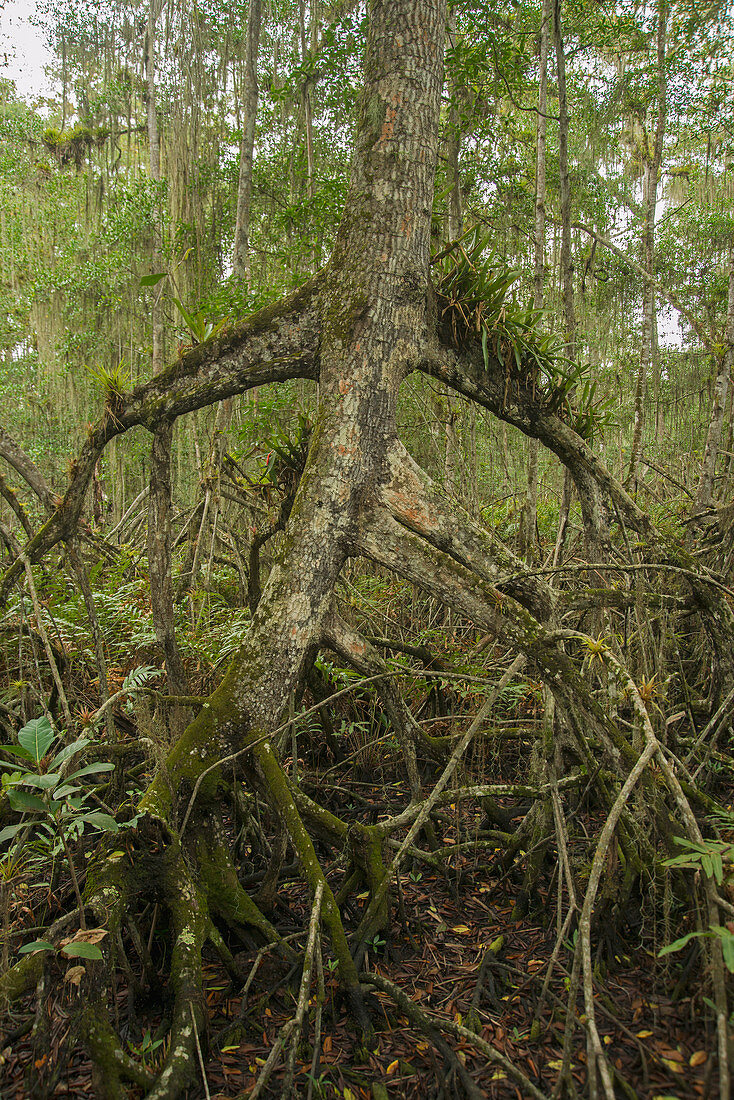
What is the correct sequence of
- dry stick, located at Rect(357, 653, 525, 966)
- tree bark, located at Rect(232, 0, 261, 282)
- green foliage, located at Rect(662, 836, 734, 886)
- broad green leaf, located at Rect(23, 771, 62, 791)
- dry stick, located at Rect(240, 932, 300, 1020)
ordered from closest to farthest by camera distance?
green foliage, located at Rect(662, 836, 734, 886), broad green leaf, located at Rect(23, 771, 62, 791), dry stick, located at Rect(240, 932, 300, 1020), dry stick, located at Rect(357, 653, 525, 966), tree bark, located at Rect(232, 0, 261, 282)

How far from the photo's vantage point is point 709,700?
10.8 feet

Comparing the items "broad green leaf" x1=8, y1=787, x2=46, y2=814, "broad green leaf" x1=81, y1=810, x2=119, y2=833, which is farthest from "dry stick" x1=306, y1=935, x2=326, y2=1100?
"broad green leaf" x1=8, y1=787, x2=46, y2=814

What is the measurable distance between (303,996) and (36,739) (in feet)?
3.84

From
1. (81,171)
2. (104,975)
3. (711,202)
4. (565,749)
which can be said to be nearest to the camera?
(104,975)

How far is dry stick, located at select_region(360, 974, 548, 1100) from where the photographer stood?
72.6 inches

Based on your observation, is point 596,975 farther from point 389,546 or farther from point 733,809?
point 389,546

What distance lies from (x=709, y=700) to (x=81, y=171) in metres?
14.6

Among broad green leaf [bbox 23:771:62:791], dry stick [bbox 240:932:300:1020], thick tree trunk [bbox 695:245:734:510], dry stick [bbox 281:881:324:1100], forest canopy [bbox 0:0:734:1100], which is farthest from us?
thick tree trunk [bbox 695:245:734:510]

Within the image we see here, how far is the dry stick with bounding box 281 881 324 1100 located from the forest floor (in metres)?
0.07

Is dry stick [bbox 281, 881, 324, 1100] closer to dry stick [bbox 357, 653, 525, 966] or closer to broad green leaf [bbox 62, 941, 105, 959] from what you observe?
dry stick [bbox 357, 653, 525, 966]

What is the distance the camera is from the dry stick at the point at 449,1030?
1.84 m

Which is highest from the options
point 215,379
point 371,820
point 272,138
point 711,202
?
point 711,202

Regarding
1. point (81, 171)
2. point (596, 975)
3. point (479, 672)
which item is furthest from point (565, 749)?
point (81, 171)

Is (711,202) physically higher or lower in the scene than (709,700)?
higher
